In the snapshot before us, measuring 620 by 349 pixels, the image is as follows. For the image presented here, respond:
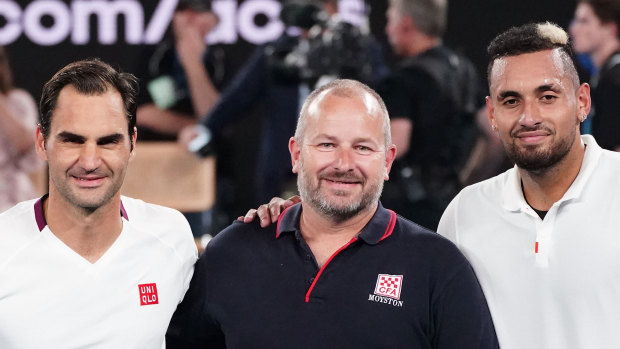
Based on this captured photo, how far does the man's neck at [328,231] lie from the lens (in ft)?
8.24

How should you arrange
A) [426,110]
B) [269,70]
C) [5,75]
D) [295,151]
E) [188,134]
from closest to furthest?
1. [295,151]
2. [426,110]
3. [269,70]
4. [5,75]
5. [188,134]

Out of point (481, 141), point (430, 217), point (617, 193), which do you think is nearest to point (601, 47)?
point (481, 141)

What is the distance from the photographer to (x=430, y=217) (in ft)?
18.1

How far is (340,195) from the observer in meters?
2.45

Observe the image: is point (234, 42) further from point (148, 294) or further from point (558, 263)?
point (558, 263)

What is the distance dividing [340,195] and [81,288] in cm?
72

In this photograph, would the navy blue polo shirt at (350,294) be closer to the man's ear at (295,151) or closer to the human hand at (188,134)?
the man's ear at (295,151)

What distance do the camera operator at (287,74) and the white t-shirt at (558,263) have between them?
3078 millimetres

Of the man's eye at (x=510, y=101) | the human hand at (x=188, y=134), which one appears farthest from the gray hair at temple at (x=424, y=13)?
the man's eye at (x=510, y=101)

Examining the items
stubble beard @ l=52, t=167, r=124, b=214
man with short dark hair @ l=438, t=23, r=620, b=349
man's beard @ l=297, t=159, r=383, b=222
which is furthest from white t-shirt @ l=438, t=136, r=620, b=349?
stubble beard @ l=52, t=167, r=124, b=214

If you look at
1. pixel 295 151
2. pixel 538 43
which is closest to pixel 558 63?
pixel 538 43

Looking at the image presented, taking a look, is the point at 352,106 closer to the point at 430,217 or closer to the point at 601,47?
the point at 430,217

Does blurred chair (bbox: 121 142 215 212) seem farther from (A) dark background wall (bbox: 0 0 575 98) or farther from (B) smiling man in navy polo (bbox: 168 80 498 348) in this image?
(B) smiling man in navy polo (bbox: 168 80 498 348)

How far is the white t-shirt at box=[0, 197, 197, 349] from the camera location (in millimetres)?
2381
